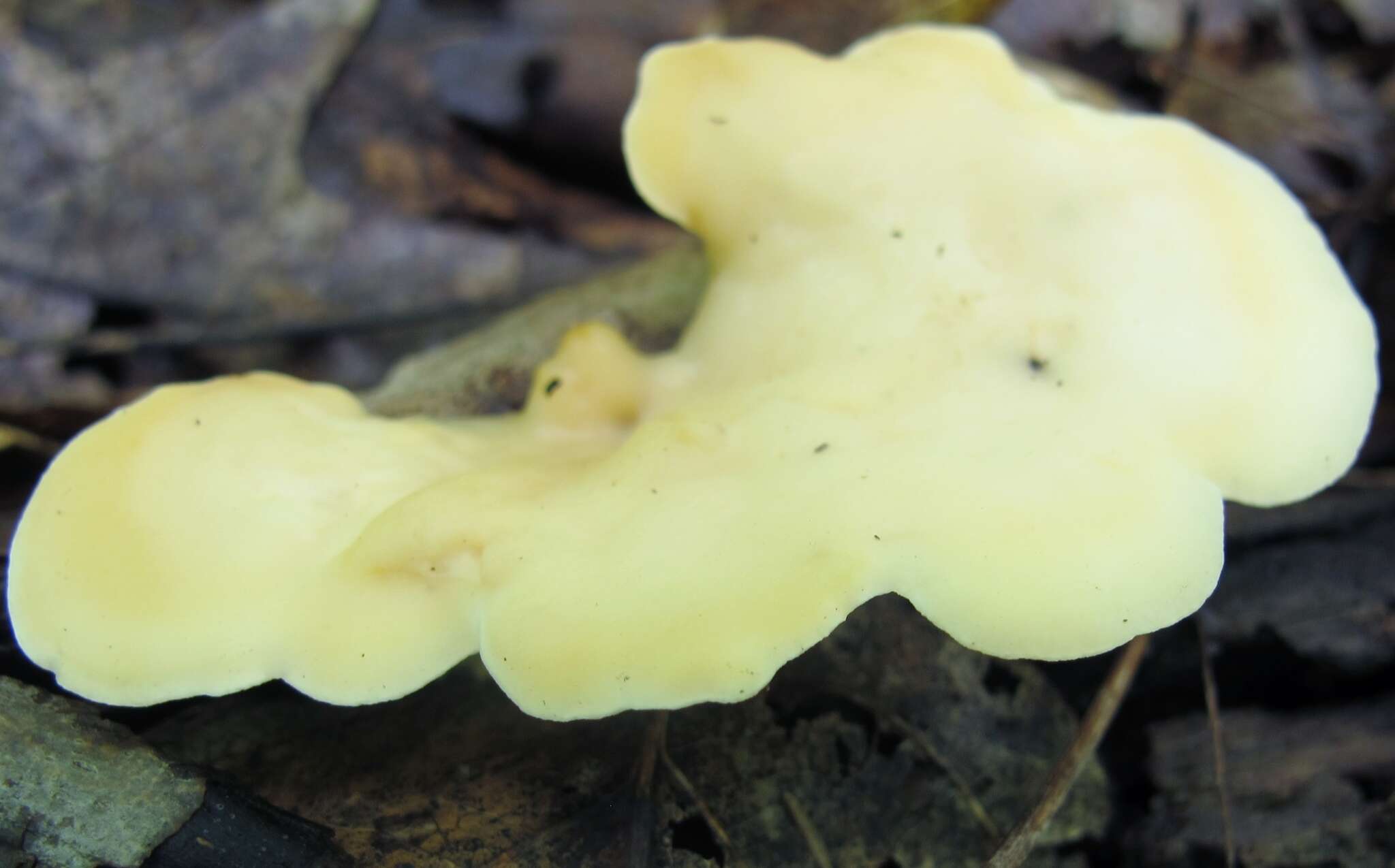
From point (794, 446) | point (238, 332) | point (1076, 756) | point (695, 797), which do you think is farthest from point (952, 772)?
point (238, 332)

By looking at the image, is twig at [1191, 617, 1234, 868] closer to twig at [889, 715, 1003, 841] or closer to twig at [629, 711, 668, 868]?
twig at [889, 715, 1003, 841]

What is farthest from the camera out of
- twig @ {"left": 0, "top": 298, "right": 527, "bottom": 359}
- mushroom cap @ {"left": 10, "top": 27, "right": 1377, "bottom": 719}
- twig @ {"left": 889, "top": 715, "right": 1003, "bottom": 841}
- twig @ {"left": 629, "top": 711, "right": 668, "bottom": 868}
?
twig @ {"left": 0, "top": 298, "right": 527, "bottom": 359}

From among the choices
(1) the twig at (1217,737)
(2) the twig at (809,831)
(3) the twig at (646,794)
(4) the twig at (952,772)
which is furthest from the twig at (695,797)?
(1) the twig at (1217,737)

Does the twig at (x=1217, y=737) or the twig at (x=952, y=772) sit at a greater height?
the twig at (x=952, y=772)

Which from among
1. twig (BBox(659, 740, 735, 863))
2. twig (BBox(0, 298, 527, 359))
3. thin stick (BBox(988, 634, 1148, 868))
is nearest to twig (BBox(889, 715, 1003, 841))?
thin stick (BBox(988, 634, 1148, 868))

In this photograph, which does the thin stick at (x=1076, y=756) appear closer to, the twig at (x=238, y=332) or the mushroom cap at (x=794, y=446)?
the mushroom cap at (x=794, y=446)

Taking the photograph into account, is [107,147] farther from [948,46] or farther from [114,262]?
[948,46]
